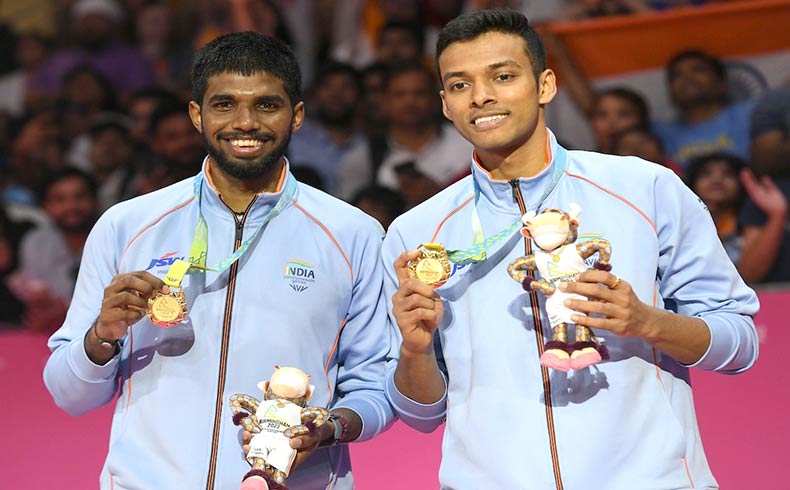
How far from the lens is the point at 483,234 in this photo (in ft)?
8.95

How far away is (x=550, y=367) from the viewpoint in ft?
8.11

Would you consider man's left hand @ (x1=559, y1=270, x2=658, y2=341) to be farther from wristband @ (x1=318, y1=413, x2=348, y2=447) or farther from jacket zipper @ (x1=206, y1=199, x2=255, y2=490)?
jacket zipper @ (x1=206, y1=199, x2=255, y2=490)

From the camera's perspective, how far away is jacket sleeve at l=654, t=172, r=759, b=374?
2.61m

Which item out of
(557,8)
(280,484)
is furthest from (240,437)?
(557,8)

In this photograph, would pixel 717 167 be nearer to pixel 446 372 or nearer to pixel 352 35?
pixel 352 35

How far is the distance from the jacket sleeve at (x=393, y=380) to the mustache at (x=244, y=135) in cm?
40

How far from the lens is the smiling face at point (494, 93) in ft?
8.80

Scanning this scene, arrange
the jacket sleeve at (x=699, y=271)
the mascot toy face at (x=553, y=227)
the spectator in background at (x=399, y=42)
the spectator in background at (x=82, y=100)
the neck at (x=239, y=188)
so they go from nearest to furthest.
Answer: the mascot toy face at (x=553, y=227), the jacket sleeve at (x=699, y=271), the neck at (x=239, y=188), the spectator in background at (x=399, y=42), the spectator in background at (x=82, y=100)

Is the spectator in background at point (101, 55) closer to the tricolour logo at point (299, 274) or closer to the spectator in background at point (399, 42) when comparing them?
the spectator in background at point (399, 42)

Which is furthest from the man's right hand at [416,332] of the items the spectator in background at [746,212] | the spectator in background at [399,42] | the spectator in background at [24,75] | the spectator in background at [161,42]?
the spectator in background at [24,75]

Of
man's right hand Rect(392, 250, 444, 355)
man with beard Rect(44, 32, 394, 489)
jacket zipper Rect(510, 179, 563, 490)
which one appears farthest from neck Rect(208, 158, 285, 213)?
jacket zipper Rect(510, 179, 563, 490)

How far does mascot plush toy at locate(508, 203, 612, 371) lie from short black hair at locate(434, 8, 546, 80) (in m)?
0.44

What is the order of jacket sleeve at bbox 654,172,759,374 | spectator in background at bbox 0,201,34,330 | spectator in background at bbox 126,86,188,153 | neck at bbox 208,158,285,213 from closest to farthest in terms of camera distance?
jacket sleeve at bbox 654,172,759,374 → neck at bbox 208,158,285,213 → spectator in background at bbox 0,201,34,330 → spectator in background at bbox 126,86,188,153

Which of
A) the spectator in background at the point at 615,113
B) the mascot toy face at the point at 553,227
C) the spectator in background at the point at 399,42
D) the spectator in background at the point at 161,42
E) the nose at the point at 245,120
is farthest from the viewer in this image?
the spectator in background at the point at 161,42
